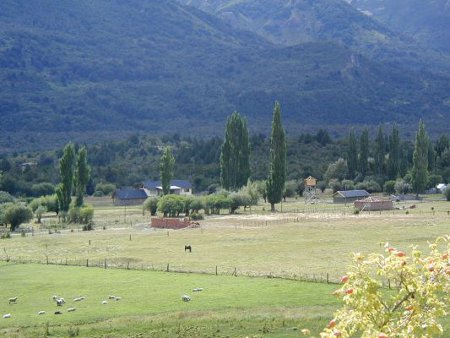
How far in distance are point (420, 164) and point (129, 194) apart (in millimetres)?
63700

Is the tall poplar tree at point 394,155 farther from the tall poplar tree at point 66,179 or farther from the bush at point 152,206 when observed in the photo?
the tall poplar tree at point 66,179

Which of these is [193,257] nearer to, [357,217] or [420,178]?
[357,217]

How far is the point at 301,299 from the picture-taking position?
43344mm

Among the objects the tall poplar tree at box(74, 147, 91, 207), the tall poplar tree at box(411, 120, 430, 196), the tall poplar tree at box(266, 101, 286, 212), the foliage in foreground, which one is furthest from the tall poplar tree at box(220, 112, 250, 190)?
the foliage in foreground

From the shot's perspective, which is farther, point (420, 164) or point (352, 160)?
point (352, 160)

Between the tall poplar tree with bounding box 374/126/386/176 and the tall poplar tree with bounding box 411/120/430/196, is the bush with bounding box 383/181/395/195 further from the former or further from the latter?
the tall poplar tree with bounding box 374/126/386/176

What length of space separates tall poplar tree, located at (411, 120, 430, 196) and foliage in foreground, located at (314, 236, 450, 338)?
415 ft

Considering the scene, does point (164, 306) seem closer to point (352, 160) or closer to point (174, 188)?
point (174, 188)

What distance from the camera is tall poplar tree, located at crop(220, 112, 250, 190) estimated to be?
464 ft

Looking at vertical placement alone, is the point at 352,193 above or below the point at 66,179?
below

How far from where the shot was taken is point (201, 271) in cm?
5631

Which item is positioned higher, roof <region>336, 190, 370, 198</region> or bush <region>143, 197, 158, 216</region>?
roof <region>336, 190, 370, 198</region>

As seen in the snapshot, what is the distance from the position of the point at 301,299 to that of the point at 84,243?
43104 mm

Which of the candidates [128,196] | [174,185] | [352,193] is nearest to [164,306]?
[352,193]
